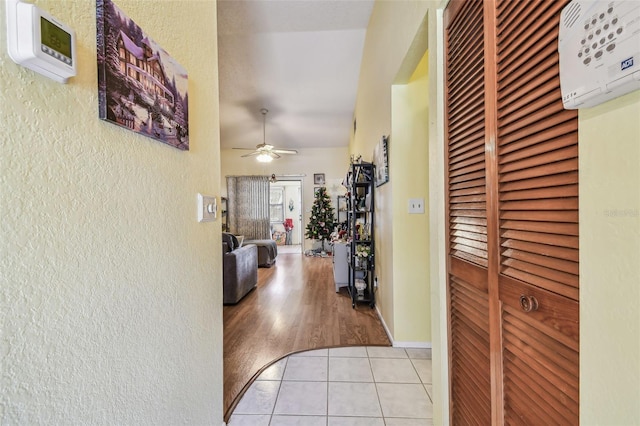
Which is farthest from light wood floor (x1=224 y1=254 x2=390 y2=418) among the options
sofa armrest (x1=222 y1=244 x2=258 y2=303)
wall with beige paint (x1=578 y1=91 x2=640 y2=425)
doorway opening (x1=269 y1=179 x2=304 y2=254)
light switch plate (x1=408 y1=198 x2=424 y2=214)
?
doorway opening (x1=269 y1=179 x2=304 y2=254)

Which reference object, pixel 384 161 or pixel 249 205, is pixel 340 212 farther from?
pixel 384 161

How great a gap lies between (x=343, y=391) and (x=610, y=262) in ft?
5.13

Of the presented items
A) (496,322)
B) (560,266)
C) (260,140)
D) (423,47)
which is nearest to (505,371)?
(496,322)

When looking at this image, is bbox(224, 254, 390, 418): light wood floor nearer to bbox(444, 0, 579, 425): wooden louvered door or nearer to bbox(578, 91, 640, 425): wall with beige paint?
bbox(444, 0, 579, 425): wooden louvered door

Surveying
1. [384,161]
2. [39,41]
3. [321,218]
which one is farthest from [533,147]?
[321,218]

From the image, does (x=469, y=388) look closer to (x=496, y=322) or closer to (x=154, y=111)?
(x=496, y=322)

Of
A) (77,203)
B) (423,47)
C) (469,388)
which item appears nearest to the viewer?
(77,203)

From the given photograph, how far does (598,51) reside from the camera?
1.45ft

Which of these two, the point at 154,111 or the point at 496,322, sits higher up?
the point at 154,111

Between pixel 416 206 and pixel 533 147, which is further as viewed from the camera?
pixel 416 206

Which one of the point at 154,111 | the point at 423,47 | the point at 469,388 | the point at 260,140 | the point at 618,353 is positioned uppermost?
the point at 260,140

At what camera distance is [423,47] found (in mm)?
1567

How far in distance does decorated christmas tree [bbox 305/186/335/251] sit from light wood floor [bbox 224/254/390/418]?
270 cm

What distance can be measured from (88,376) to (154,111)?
27.6 inches
